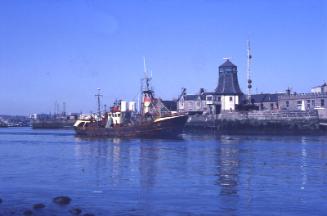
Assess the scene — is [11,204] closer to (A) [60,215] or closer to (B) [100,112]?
(A) [60,215]

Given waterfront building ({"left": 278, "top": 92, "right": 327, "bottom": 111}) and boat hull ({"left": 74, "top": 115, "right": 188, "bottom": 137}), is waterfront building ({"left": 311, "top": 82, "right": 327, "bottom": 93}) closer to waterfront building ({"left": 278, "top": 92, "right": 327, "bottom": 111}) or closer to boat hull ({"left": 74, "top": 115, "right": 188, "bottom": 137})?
waterfront building ({"left": 278, "top": 92, "right": 327, "bottom": 111})

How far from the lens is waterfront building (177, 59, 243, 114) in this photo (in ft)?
399

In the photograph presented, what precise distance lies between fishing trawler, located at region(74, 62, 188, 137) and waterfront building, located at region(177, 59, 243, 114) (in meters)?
25.1

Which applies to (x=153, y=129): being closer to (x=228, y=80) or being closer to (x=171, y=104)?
(x=228, y=80)

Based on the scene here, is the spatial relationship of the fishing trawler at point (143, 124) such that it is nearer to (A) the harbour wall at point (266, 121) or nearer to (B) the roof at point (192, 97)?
(A) the harbour wall at point (266, 121)

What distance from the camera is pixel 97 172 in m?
34.2

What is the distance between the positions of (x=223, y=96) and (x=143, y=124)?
38.6m

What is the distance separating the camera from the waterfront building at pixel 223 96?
121562mm

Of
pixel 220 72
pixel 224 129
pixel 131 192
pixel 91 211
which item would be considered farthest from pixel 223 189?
pixel 220 72

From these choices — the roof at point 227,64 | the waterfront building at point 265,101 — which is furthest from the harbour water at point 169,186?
the roof at point 227,64

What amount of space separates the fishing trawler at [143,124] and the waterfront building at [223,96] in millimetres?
25144

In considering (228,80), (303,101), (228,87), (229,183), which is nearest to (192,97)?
(228,80)

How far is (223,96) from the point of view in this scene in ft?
402

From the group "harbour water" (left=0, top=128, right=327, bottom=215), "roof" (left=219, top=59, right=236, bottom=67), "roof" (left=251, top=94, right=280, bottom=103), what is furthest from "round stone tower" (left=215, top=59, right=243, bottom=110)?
"harbour water" (left=0, top=128, right=327, bottom=215)
